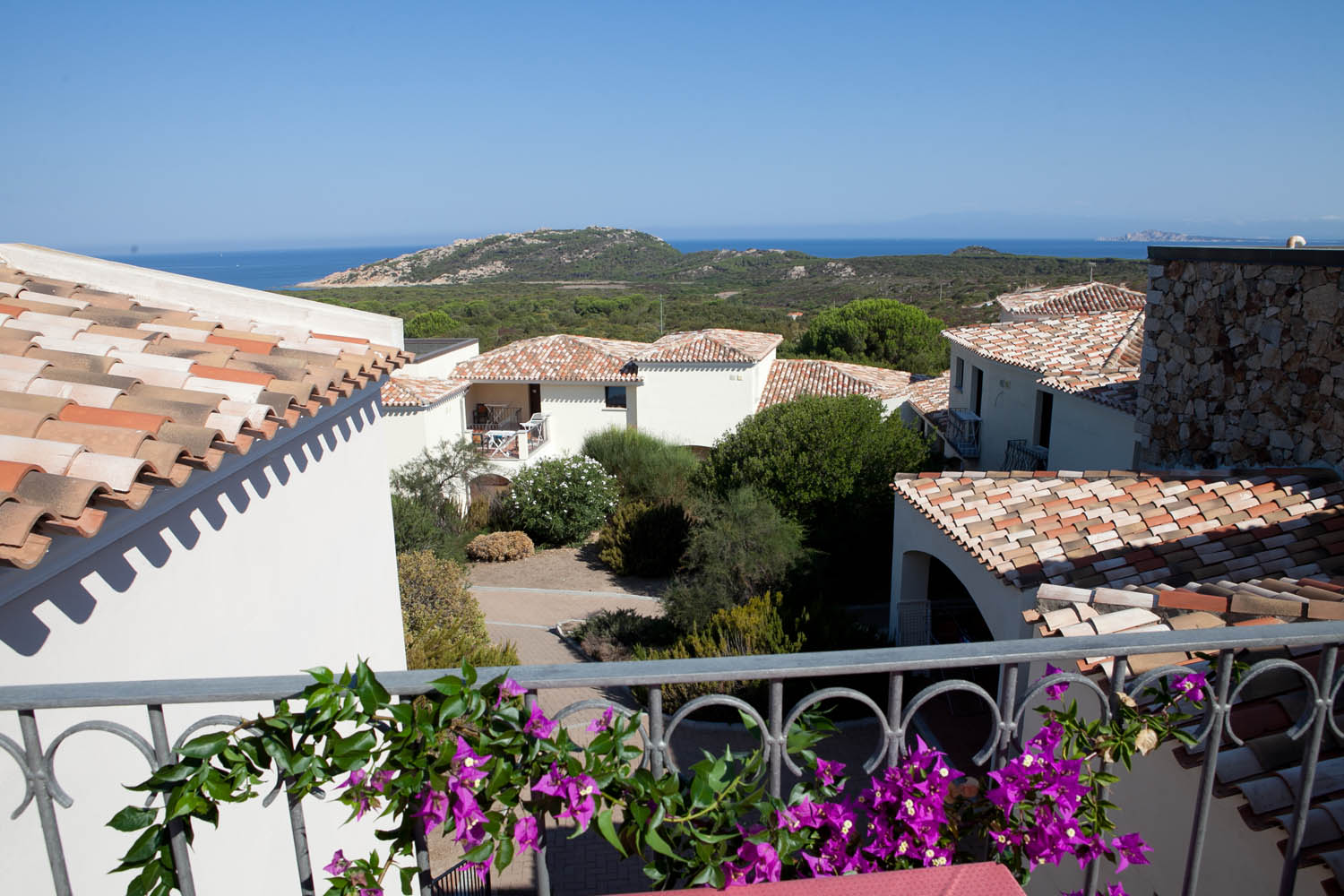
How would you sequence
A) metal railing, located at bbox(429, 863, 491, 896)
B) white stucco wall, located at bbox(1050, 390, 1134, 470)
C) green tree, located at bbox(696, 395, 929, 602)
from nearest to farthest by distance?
1. metal railing, located at bbox(429, 863, 491, 896)
2. white stucco wall, located at bbox(1050, 390, 1134, 470)
3. green tree, located at bbox(696, 395, 929, 602)

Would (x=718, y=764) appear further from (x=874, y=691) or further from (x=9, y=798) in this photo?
(x=874, y=691)

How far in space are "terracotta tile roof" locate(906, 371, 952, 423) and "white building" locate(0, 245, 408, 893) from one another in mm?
18635

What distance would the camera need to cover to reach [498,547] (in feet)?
71.2

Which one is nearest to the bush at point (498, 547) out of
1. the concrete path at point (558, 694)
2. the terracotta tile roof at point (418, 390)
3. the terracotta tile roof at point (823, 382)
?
the concrete path at point (558, 694)

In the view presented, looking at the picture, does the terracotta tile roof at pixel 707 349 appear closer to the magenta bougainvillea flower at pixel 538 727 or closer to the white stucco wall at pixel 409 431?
the white stucco wall at pixel 409 431

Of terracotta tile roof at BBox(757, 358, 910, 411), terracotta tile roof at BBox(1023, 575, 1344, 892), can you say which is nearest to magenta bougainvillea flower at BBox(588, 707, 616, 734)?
terracotta tile roof at BBox(1023, 575, 1344, 892)

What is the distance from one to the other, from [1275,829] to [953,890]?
2.20 meters

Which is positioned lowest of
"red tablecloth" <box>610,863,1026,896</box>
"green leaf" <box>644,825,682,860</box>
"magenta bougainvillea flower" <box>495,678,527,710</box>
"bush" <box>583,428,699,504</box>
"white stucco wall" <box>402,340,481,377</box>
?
"bush" <box>583,428,699,504</box>

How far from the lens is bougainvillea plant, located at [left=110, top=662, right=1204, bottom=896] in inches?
65.4

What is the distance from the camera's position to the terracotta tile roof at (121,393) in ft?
9.37

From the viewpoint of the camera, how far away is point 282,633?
4.78 m

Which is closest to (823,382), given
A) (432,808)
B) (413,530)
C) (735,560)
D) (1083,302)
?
(1083,302)

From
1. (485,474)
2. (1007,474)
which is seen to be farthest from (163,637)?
(485,474)

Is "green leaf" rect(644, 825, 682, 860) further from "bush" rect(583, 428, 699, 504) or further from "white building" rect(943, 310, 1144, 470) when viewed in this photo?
"bush" rect(583, 428, 699, 504)
